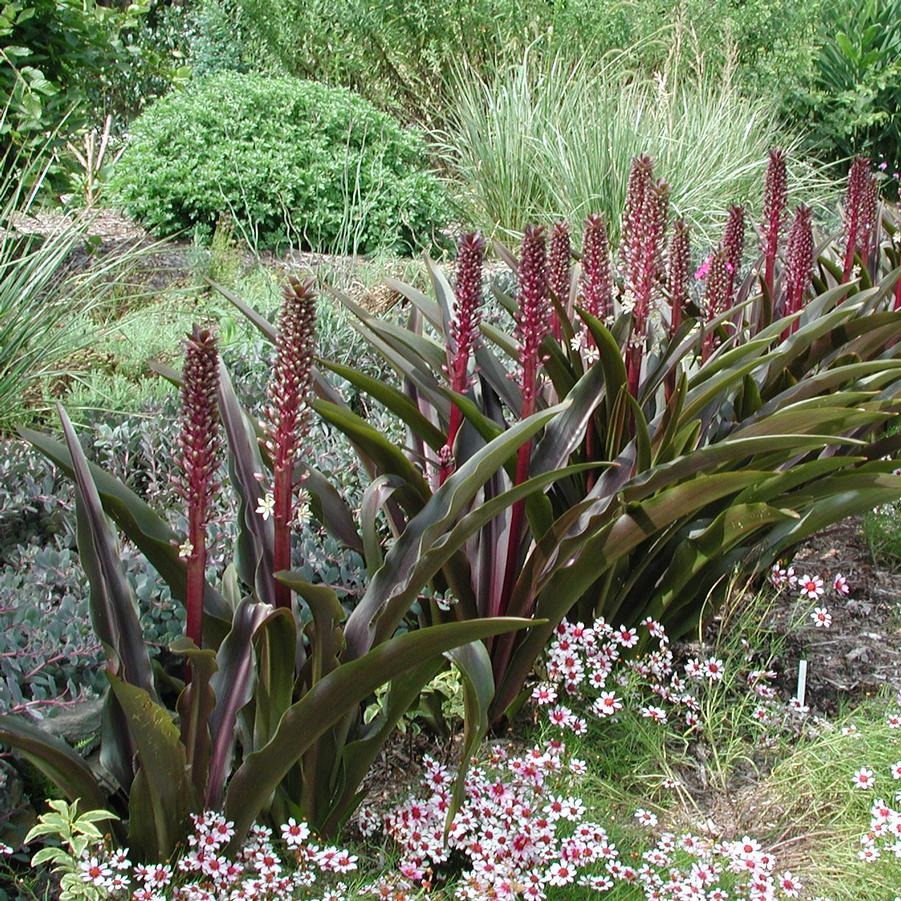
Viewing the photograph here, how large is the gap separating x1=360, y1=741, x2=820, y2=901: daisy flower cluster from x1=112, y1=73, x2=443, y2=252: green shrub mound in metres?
4.78

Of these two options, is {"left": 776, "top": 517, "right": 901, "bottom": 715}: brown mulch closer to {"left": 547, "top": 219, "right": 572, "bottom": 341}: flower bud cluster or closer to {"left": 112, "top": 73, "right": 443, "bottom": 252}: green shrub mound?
{"left": 547, "top": 219, "right": 572, "bottom": 341}: flower bud cluster

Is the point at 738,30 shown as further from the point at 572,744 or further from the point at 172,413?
the point at 572,744

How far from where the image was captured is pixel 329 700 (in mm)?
1950

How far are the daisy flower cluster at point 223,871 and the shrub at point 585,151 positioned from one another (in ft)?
19.6

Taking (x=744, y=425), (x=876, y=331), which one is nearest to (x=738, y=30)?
(x=876, y=331)

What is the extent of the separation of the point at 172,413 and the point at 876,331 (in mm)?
2366

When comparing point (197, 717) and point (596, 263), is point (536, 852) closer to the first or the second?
point (197, 717)

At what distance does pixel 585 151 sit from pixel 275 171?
86.4 inches

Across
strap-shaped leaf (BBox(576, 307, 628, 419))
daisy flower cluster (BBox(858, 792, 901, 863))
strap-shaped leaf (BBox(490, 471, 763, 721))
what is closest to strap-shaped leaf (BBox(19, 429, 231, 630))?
strap-shaped leaf (BBox(490, 471, 763, 721))

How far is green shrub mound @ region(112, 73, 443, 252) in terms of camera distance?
716 cm

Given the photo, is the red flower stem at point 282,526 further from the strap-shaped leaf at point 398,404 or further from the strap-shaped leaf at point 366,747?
the strap-shaped leaf at point 398,404

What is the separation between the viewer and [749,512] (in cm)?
276

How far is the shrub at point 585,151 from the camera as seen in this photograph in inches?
311

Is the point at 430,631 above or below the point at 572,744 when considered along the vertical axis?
above
